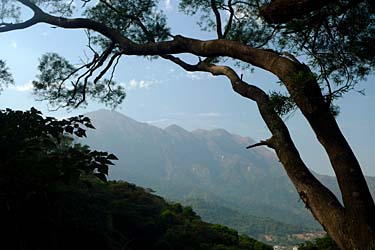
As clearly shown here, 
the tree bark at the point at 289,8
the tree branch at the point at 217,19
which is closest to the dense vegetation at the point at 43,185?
the tree bark at the point at 289,8

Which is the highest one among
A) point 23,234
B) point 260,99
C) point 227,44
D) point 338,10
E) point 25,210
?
point 338,10

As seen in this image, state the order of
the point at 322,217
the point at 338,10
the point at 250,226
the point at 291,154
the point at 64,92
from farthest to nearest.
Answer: the point at 250,226 < the point at 64,92 < the point at 338,10 < the point at 291,154 < the point at 322,217

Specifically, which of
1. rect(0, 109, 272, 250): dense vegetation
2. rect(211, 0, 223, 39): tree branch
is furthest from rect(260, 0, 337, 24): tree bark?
rect(211, 0, 223, 39): tree branch

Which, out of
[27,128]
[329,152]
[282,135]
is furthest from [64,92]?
[329,152]

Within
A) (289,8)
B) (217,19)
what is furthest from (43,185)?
(217,19)

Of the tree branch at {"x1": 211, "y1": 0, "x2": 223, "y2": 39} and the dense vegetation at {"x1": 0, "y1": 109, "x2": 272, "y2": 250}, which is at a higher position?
the tree branch at {"x1": 211, "y1": 0, "x2": 223, "y2": 39}

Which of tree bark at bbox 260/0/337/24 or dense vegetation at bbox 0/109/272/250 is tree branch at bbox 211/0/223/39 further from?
dense vegetation at bbox 0/109/272/250

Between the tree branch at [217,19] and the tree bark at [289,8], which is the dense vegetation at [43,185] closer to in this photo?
the tree bark at [289,8]

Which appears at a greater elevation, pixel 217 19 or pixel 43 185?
pixel 217 19

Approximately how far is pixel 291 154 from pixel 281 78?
0.57 meters

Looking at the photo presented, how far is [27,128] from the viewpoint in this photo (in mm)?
2525

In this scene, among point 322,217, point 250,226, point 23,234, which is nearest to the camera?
point 23,234

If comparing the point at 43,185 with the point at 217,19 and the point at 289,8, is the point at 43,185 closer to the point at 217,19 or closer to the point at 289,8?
the point at 289,8

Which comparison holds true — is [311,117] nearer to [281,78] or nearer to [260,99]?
[281,78]
